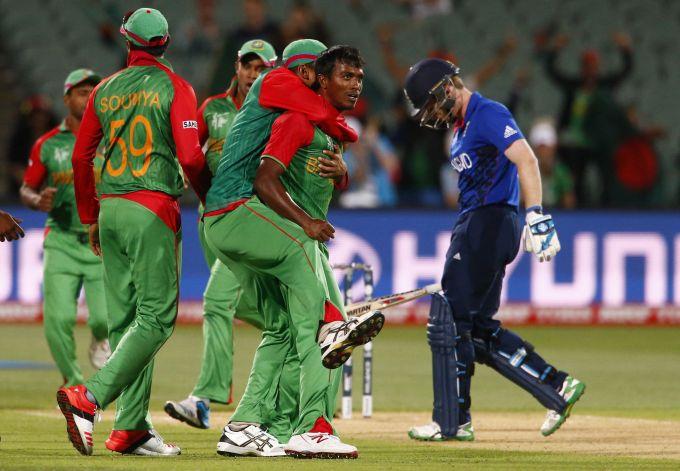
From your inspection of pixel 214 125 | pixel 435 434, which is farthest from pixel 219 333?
pixel 435 434

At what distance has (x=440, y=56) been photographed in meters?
19.8

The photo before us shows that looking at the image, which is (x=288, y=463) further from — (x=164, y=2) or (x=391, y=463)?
(x=164, y=2)

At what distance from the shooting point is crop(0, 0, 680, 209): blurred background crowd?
1908cm

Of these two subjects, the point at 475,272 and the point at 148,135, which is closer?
the point at 148,135

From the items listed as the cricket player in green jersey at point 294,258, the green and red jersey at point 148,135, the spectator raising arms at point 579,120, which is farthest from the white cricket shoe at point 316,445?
the spectator raising arms at point 579,120

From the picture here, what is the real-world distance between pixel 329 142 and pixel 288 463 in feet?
5.64

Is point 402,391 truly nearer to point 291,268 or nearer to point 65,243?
point 65,243

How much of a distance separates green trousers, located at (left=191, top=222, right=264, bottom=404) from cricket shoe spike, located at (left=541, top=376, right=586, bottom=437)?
2.09m

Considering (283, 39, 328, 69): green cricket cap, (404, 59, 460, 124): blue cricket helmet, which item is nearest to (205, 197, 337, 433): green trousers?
(283, 39, 328, 69): green cricket cap

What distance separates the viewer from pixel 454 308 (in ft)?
28.1

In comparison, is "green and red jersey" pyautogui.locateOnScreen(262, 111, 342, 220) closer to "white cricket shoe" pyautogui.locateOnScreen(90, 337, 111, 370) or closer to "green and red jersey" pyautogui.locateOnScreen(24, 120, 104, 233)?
"green and red jersey" pyautogui.locateOnScreen(24, 120, 104, 233)

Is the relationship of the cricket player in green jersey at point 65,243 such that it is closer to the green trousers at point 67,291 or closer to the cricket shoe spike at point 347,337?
the green trousers at point 67,291

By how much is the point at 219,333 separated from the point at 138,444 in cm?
179

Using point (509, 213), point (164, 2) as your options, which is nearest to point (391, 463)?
point (509, 213)
